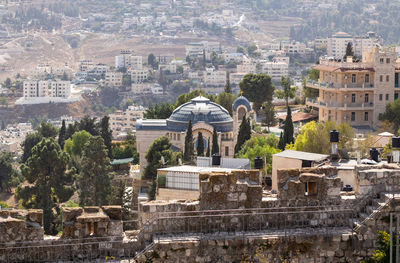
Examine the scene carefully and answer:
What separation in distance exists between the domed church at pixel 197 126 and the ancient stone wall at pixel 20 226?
60972 millimetres

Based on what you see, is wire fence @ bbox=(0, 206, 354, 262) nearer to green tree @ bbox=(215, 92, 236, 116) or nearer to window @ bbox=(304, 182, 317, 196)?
window @ bbox=(304, 182, 317, 196)

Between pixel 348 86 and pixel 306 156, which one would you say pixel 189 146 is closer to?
pixel 348 86

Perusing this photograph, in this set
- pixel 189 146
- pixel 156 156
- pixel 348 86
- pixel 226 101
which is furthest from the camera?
pixel 226 101

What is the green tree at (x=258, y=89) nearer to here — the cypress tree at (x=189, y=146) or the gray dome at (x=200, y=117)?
the gray dome at (x=200, y=117)

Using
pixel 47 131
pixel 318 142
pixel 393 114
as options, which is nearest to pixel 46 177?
pixel 318 142

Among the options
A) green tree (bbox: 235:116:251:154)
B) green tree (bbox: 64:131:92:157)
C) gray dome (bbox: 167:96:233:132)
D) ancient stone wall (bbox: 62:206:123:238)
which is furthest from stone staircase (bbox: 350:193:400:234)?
green tree (bbox: 64:131:92:157)

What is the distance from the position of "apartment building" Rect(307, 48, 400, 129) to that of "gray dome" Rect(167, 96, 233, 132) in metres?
8.89

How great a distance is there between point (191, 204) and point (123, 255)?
127 centimetres

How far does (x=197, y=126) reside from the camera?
7575 centimetres

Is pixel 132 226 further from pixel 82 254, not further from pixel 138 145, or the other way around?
pixel 138 145

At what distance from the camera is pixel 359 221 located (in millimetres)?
13734

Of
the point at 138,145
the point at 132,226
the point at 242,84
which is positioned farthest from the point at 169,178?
the point at 242,84

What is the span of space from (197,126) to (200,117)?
54.6 inches

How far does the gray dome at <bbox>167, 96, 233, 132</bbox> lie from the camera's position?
76463mm
